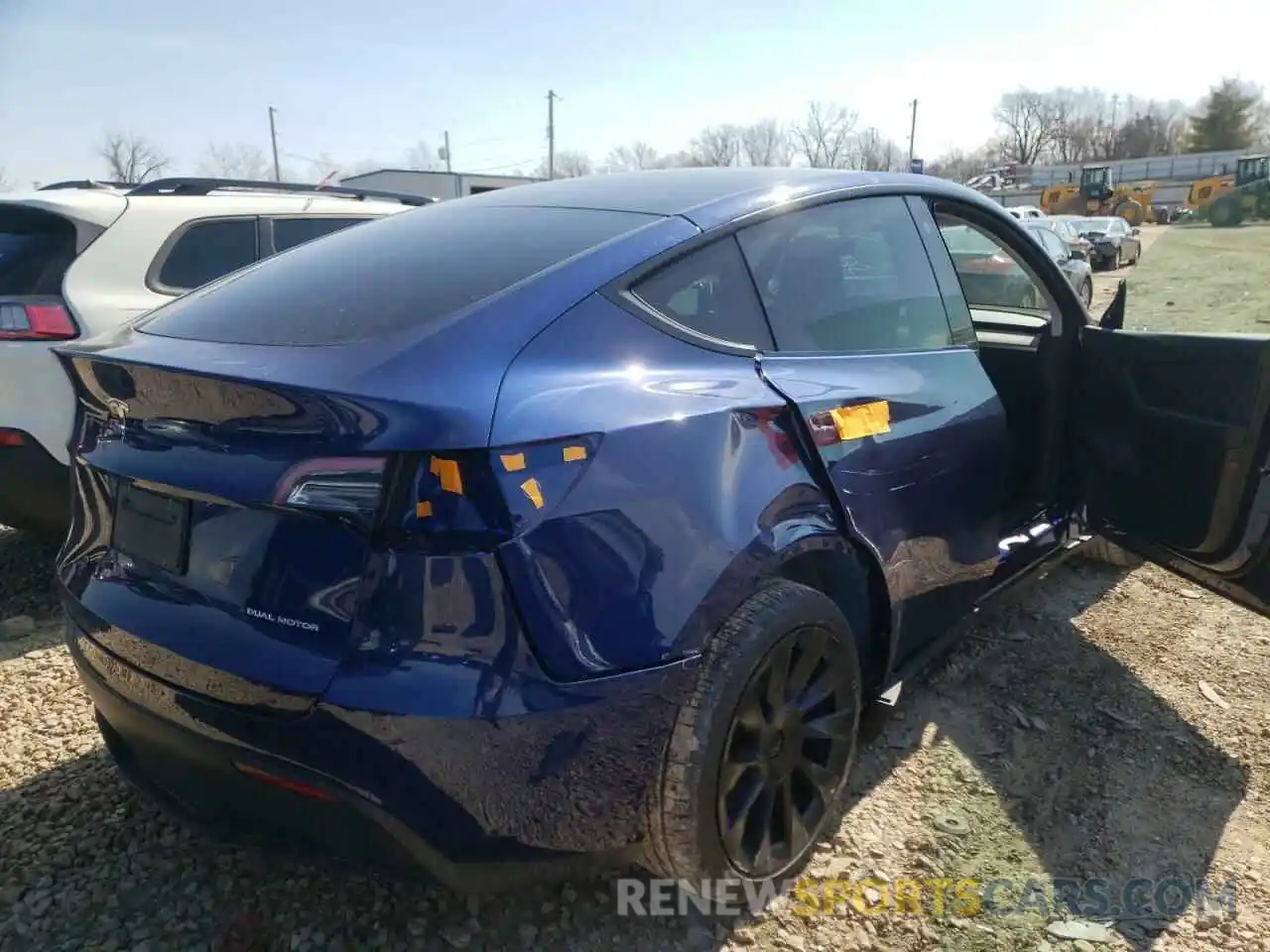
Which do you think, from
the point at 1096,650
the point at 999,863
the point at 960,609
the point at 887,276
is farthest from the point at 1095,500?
the point at 999,863

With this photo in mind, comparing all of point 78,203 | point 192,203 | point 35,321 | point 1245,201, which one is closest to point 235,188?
point 192,203

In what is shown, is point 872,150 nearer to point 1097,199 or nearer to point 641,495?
point 1097,199

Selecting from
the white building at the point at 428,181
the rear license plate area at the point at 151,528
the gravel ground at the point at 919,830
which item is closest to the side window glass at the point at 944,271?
the gravel ground at the point at 919,830

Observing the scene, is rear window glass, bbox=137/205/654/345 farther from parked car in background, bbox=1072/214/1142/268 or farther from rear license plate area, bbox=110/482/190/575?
parked car in background, bbox=1072/214/1142/268

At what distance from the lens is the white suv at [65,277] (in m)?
3.40

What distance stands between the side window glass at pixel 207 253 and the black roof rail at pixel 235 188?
343mm

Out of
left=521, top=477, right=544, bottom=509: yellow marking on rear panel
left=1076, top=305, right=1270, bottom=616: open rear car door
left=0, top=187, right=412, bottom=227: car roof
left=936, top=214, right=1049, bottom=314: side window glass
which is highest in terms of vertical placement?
left=0, top=187, right=412, bottom=227: car roof

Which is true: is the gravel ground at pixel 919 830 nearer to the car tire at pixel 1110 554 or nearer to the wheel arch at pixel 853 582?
the wheel arch at pixel 853 582

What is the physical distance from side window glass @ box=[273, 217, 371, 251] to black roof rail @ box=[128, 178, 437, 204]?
0.43 meters

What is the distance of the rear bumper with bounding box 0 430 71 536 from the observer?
133 inches

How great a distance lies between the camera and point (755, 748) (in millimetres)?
1995

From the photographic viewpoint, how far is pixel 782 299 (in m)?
2.28

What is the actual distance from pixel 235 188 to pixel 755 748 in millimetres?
4611

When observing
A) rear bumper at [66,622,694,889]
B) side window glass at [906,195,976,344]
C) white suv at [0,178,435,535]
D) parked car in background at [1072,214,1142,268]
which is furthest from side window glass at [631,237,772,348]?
parked car in background at [1072,214,1142,268]
